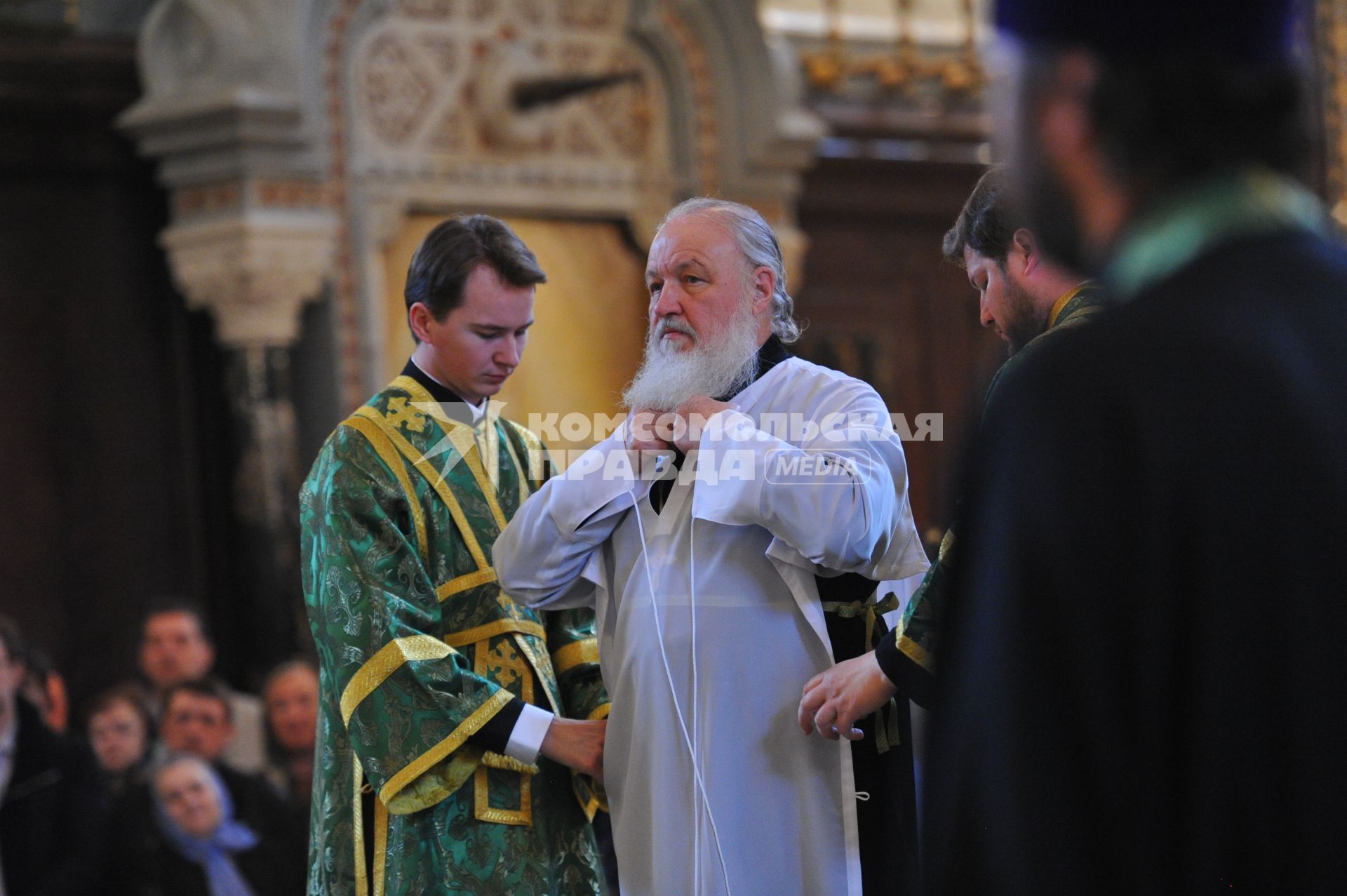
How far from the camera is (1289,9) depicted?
4.21 ft

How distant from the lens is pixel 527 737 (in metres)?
3.01

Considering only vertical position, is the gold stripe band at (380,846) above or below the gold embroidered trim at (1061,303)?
below

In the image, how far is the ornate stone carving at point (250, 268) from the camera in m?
6.51

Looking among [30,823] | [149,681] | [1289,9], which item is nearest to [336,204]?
[149,681]

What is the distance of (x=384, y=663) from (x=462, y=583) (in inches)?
9.9

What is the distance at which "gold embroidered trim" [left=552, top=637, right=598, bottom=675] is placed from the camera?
3365 millimetres

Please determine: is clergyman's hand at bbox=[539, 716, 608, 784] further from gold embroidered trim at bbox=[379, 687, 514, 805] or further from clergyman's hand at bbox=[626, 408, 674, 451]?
clergyman's hand at bbox=[626, 408, 674, 451]

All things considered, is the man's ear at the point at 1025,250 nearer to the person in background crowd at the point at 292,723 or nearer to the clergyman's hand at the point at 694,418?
the clergyman's hand at the point at 694,418

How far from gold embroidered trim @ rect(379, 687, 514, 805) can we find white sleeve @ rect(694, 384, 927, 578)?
540mm

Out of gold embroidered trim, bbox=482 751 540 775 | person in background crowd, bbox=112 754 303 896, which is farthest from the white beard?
person in background crowd, bbox=112 754 303 896

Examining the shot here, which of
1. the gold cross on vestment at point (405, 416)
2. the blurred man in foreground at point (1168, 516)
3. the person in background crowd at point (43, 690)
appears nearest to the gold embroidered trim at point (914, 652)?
the gold cross on vestment at point (405, 416)

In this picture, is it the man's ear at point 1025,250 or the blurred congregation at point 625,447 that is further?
the man's ear at point 1025,250

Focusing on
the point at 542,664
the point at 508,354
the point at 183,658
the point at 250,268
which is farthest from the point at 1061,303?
the point at 250,268

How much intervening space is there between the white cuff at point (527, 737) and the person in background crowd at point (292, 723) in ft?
9.80
